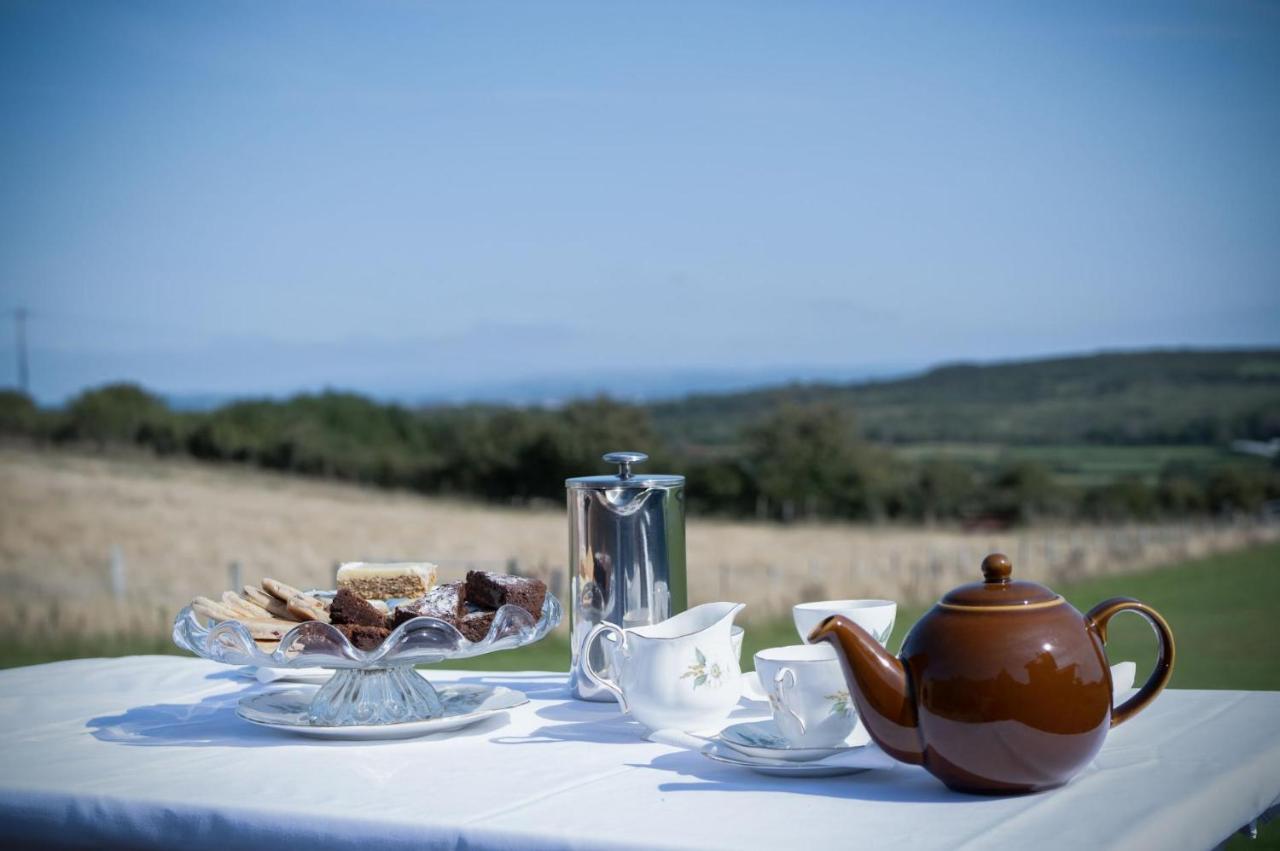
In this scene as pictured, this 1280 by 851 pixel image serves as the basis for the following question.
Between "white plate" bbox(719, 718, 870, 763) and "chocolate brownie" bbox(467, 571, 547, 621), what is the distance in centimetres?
41

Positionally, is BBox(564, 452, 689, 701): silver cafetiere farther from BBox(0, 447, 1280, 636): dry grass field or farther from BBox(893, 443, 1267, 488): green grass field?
Answer: BBox(893, 443, 1267, 488): green grass field

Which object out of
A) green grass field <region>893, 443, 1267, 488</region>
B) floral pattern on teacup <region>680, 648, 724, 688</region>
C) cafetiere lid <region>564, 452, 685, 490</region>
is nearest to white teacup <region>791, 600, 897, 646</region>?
floral pattern on teacup <region>680, 648, 724, 688</region>

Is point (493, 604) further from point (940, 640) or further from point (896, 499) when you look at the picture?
point (896, 499)

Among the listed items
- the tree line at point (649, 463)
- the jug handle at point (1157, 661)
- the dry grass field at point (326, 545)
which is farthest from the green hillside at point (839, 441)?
the jug handle at point (1157, 661)

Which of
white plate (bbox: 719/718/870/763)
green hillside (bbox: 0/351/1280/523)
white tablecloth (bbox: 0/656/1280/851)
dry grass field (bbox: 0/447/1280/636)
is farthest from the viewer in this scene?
green hillside (bbox: 0/351/1280/523)

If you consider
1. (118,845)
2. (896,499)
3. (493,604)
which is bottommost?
(896,499)

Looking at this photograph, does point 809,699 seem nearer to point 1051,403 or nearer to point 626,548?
point 626,548

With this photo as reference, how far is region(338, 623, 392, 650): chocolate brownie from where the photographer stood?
72.2 inches

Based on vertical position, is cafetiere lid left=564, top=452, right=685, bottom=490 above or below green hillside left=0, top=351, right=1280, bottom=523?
above

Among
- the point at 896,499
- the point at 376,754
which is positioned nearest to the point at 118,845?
the point at 376,754

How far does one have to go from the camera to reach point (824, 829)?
136 cm

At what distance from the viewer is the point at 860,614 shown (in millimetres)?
1796

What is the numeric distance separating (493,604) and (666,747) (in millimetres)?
380

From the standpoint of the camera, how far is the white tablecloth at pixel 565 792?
4.48ft
